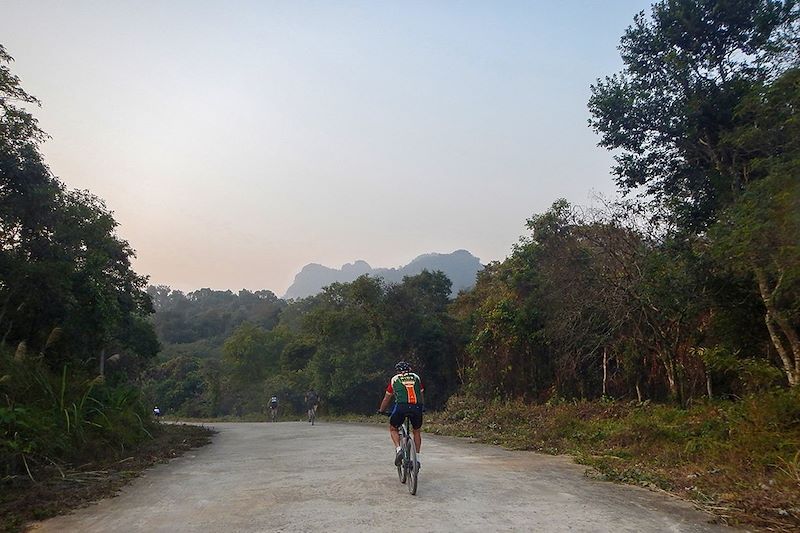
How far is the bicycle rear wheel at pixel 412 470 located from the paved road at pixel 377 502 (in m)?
0.13

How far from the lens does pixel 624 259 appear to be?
1579 cm

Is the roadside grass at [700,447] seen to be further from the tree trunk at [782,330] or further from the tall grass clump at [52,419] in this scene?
the tall grass clump at [52,419]

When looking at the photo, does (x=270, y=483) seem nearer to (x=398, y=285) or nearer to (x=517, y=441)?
(x=517, y=441)

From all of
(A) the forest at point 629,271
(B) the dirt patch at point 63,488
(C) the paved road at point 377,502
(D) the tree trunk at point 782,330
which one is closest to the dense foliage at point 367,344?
(A) the forest at point 629,271

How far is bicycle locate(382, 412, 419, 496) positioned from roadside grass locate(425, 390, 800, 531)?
119 inches

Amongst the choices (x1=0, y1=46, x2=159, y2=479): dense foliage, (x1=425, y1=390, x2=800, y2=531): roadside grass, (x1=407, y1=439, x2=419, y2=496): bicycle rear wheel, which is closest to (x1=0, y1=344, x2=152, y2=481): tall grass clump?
(x1=0, y1=46, x2=159, y2=479): dense foliage

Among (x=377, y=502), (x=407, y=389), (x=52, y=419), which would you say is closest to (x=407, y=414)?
(x=407, y=389)

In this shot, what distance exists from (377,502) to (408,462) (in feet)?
2.48

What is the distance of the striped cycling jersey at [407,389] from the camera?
7445 mm

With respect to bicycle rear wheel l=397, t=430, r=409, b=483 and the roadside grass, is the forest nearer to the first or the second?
the roadside grass

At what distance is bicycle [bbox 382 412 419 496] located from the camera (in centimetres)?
672

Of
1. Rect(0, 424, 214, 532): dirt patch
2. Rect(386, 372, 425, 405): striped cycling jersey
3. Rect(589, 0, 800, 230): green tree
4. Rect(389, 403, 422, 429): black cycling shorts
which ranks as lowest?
Rect(0, 424, 214, 532): dirt patch

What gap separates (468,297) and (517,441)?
1909 cm

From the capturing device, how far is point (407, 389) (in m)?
7.47
